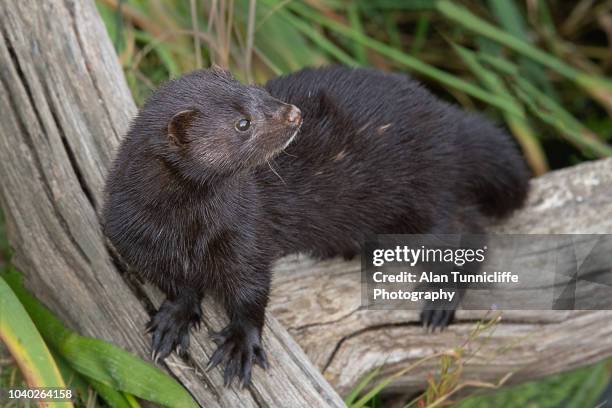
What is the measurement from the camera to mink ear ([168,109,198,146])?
2342 mm

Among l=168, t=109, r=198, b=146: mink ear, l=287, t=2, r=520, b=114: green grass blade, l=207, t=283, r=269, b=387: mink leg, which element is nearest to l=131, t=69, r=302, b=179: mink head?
l=168, t=109, r=198, b=146: mink ear

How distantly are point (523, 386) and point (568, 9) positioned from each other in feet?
8.62

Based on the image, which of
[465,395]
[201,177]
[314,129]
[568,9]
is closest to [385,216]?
[314,129]

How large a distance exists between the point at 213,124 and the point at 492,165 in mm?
1301

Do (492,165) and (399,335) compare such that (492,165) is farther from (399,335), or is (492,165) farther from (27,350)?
(27,350)

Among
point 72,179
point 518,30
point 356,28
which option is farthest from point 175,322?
point 518,30

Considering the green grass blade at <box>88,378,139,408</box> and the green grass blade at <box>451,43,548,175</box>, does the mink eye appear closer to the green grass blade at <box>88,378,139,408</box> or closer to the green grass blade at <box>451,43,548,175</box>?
the green grass blade at <box>88,378,139,408</box>

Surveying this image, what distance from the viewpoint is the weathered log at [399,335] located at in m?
3.08

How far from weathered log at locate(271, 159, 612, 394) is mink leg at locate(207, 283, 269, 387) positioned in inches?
12.5

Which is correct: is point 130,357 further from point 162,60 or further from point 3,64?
point 162,60

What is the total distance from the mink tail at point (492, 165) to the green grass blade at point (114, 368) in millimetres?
1323

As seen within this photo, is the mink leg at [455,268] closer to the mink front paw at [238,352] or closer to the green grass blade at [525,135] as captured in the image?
the mink front paw at [238,352]

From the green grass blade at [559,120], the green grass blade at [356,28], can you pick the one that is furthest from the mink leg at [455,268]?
the green grass blade at [356,28]

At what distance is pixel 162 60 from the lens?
411 cm
